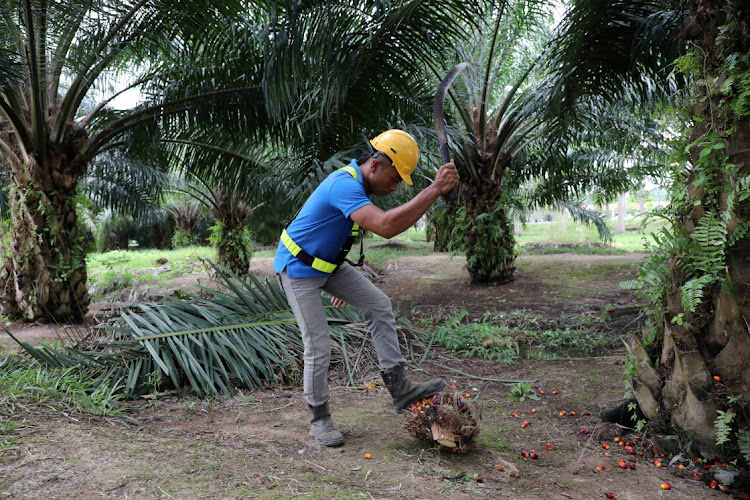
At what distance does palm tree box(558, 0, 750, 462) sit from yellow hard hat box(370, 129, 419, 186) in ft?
4.45

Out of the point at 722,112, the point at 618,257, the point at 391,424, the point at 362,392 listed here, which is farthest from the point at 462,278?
the point at 722,112

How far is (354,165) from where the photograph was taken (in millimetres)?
2998

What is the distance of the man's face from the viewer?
294 cm

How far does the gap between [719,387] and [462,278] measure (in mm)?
7391

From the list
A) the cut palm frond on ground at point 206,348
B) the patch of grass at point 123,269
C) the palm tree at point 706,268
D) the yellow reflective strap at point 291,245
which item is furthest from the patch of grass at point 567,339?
the patch of grass at point 123,269

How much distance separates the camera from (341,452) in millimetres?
2818

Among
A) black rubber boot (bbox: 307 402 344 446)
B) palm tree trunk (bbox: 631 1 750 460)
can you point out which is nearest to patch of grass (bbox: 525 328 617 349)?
palm tree trunk (bbox: 631 1 750 460)

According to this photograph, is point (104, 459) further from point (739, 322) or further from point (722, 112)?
point (722, 112)

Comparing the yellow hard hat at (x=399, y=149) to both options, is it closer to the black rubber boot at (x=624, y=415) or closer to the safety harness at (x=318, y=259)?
the safety harness at (x=318, y=259)

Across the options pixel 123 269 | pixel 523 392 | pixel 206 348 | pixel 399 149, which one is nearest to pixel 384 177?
pixel 399 149

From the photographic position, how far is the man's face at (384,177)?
294cm

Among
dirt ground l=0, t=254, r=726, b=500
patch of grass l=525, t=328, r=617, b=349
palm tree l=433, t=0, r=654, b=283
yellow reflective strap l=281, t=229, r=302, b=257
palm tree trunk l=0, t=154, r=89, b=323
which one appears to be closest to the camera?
dirt ground l=0, t=254, r=726, b=500

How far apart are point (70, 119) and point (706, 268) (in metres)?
6.53

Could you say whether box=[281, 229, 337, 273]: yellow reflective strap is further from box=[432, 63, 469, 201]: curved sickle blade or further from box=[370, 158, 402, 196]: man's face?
box=[432, 63, 469, 201]: curved sickle blade
